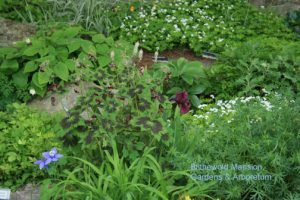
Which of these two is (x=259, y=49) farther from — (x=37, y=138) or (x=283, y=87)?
(x=37, y=138)

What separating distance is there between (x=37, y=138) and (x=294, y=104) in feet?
6.12

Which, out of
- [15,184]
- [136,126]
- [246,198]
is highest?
[136,126]

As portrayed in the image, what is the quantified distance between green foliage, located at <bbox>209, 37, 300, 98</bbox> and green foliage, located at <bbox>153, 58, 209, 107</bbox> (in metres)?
0.18

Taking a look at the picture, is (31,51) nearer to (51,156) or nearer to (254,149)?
(51,156)

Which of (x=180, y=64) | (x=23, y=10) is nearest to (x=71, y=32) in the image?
(x=180, y=64)

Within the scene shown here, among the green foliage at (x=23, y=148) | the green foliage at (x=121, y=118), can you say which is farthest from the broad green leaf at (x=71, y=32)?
the green foliage at (x=121, y=118)

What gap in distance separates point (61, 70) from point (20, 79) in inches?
17.8

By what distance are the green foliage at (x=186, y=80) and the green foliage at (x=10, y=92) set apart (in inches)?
52.7

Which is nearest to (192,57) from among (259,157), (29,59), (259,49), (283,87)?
(259,49)

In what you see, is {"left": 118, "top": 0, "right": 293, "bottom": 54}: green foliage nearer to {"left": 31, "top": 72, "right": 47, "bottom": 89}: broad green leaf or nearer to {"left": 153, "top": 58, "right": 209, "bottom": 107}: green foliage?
{"left": 153, "top": 58, "right": 209, "bottom": 107}: green foliage

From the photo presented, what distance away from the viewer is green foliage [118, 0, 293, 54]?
22.3ft

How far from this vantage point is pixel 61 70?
5.15m

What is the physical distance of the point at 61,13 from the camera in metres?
6.84

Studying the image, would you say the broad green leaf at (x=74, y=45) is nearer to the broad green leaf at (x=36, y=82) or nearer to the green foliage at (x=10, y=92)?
the broad green leaf at (x=36, y=82)
